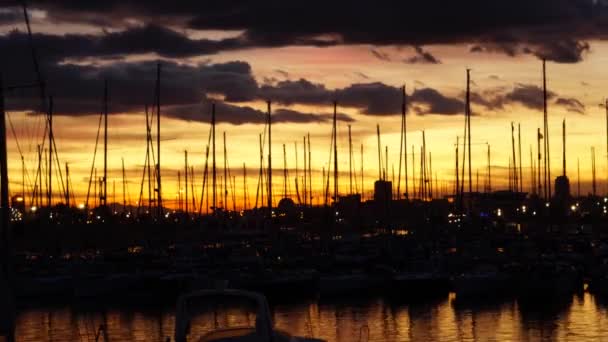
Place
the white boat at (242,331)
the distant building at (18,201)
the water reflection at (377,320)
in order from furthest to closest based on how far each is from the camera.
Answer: the distant building at (18,201) → the water reflection at (377,320) → the white boat at (242,331)

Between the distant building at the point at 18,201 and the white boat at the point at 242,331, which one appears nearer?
the white boat at the point at 242,331

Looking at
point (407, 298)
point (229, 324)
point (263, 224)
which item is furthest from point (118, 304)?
point (263, 224)

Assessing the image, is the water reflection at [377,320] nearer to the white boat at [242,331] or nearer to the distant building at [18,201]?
the distant building at [18,201]

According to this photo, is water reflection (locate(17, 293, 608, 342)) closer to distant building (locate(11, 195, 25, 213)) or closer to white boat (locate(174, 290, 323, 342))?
distant building (locate(11, 195, 25, 213))

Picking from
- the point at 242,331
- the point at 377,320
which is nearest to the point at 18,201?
the point at 377,320

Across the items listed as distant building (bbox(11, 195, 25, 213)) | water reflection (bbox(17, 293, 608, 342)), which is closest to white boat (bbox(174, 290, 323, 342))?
water reflection (bbox(17, 293, 608, 342))

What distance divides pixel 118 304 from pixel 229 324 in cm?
1320

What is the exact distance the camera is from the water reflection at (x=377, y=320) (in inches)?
1825

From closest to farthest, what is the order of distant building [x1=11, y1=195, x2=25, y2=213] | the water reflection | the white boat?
1. the white boat
2. the water reflection
3. distant building [x1=11, y1=195, x2=25, y2=213]

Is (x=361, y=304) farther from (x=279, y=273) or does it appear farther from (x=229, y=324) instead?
(x=229, y=324)

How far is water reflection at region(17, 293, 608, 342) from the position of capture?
46344mm

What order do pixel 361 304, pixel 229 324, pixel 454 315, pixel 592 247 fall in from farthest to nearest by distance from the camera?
1. pixel 592 247
2. pixel 361 304
3. pixel 454 315
4. pixel 229 324

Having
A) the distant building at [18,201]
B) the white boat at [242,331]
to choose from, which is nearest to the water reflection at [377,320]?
the distant building at [18,201]

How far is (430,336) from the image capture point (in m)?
45.8
